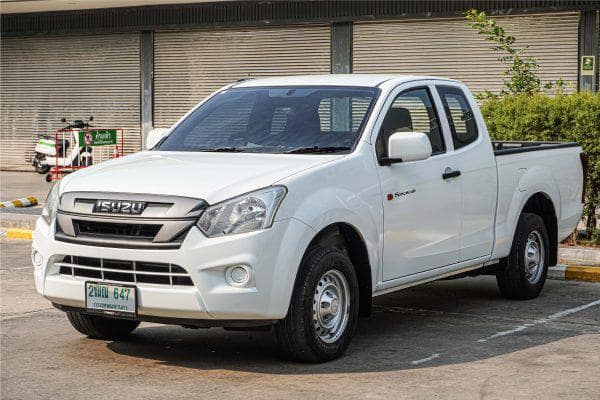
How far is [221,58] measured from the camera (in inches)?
980

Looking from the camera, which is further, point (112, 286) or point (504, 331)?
point (504, 331)

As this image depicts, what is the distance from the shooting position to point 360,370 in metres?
6.71

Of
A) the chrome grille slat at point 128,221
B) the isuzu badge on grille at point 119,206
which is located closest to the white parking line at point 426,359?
the chrome grille slat at point 128,221

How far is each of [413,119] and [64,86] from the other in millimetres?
20575

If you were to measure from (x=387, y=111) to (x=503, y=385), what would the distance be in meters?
2.22

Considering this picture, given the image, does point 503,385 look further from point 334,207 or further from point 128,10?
point 128,10

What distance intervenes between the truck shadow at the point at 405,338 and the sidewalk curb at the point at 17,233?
615 cm

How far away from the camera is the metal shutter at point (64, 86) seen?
26281 millimetres

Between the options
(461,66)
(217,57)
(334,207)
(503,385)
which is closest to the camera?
(503,385)

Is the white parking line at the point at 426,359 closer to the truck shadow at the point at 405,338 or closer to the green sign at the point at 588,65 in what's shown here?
the truck shadow at the point at 405,338

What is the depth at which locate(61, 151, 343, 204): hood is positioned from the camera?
21.3 ft

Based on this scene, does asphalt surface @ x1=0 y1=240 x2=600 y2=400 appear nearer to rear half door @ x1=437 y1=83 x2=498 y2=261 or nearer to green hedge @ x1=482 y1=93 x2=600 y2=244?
rear half door @ x1=437 y1=83 x2=498 y2=261

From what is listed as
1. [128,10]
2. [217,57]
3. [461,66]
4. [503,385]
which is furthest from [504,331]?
[128,10]

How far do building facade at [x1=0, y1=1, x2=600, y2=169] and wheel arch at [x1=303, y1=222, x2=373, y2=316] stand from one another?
1315 centimetres
